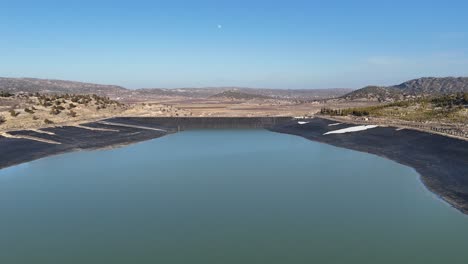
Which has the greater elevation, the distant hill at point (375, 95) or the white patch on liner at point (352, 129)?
the distant hill at point (375, 95)

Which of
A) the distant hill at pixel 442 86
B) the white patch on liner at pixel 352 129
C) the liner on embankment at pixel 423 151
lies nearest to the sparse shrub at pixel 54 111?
the liner on embankment at pixel 423 151

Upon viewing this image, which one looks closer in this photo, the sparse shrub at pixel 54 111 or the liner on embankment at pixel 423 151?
the liner on embankment at pixel 423 151

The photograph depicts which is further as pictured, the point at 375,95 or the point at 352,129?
the point at 375,95

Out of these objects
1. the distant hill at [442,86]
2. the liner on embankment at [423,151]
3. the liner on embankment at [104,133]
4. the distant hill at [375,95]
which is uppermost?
the distant hill at [442,86]

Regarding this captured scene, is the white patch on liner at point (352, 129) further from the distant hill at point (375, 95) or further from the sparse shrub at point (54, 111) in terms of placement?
the distant hill at point (375, 95)

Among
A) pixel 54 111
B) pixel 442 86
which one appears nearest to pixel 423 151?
pixel 54 111

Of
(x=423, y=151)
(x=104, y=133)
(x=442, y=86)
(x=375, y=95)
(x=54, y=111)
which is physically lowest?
(x=104, y=133)

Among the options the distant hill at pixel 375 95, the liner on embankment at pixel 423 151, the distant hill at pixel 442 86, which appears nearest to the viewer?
the liner on embankment at pixel 423 151

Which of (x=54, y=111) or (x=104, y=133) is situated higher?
(x=54, y=111)

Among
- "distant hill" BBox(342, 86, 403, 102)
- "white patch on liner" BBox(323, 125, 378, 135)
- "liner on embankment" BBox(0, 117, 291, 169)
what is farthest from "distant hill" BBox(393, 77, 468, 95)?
"white patch on liner" BBox(323, 125, 378, 135)

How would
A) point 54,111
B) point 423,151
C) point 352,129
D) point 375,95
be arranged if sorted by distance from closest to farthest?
1. point 423,151
2. point 352,129
3. point 54,111
4. point 375,95

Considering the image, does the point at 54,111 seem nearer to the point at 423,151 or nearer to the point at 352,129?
the point at 352,129

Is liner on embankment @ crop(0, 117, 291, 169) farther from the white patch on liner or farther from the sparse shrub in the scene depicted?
the white patch on liner
